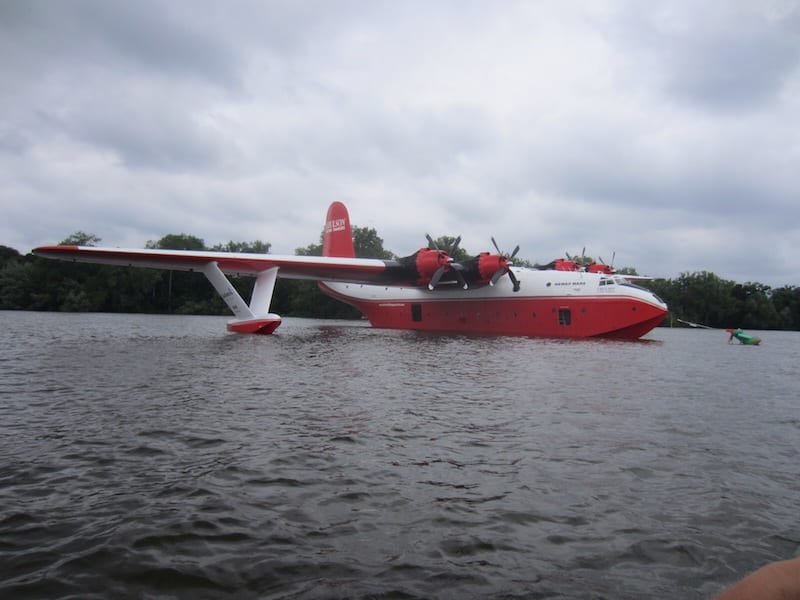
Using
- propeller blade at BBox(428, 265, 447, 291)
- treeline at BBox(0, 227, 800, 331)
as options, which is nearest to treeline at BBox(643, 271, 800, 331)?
treeline at BBox(0, 227, 800, 331)

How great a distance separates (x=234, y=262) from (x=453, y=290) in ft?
40.7

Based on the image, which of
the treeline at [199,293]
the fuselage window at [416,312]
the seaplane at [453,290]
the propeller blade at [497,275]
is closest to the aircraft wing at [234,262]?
the seaplane at [453,290]

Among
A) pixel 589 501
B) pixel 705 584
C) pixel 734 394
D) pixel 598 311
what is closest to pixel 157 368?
pixel 589 501

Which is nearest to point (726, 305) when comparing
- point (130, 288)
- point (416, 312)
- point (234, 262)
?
point (416, 312)

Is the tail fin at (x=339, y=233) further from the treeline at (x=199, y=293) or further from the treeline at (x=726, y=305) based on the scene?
the treeline at (x=726, y=305)

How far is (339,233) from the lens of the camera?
36906mm

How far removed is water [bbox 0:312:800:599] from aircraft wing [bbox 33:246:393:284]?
47.0 ft

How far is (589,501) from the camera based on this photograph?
12.9 feet

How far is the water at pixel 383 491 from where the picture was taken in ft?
9.16

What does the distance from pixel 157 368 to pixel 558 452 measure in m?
8.54

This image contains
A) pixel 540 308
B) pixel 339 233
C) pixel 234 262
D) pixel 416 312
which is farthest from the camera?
pixel 339 233

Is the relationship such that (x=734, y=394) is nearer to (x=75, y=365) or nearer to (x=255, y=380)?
(x=255, y=380)

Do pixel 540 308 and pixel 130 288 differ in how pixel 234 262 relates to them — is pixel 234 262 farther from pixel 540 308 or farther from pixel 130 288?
pixel 130 288

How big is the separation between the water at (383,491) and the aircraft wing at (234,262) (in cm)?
1432
